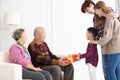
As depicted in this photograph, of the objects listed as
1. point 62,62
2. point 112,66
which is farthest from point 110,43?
point 62,62

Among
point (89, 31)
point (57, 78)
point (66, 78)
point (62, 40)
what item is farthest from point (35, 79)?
point (62, 40)

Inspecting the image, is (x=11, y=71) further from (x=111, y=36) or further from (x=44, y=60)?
(x=111, y=36)

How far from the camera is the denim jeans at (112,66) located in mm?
3541

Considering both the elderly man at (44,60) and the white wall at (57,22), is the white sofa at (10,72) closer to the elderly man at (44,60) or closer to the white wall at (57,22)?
the elderly man at (44,60)

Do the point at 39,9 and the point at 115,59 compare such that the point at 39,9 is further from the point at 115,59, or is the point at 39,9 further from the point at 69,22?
the point at 115,59

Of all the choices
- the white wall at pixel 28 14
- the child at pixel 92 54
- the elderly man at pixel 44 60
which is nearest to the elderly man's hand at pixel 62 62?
the elderly man at pixel 44 60

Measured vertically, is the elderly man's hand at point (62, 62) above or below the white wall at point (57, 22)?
below

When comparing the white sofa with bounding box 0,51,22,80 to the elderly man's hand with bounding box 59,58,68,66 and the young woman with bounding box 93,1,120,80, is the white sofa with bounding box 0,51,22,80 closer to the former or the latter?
the elderly man's hand with bounding box 59,58,68,66

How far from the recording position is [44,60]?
13.4 ft

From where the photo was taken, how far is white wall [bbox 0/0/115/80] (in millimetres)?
5324

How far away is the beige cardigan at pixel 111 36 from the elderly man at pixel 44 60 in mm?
857

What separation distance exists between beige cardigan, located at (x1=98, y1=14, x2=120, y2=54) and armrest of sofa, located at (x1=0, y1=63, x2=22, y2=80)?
3.68 feet

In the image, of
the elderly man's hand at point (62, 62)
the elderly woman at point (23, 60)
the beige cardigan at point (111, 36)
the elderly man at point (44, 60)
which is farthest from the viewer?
the elderly man's hand at point (62, 62)

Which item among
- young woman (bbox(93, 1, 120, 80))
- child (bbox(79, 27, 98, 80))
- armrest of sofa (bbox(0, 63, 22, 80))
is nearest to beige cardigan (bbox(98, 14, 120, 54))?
young woman (bbox(93, 1, 120, 80))
